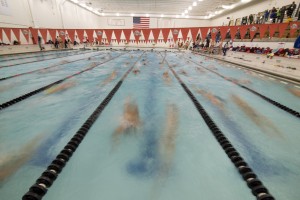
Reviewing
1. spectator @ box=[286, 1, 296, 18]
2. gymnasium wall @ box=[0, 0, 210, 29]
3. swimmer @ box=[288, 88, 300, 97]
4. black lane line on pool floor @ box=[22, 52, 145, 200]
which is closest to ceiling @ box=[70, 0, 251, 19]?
gymnasium wall @ box=[0, 0, 210, 29]

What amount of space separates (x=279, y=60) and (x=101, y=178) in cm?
1174

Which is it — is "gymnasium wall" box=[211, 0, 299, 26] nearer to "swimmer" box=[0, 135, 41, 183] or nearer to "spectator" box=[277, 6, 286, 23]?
"spectator" box=[277, 6, 286, 23]

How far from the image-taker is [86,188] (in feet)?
5.22

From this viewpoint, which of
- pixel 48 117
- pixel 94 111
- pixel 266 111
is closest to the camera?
pixel 48 117

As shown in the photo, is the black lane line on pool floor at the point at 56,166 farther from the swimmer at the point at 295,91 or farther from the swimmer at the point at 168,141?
the swimmer at the point at 295,91

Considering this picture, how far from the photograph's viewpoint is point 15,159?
192 cm

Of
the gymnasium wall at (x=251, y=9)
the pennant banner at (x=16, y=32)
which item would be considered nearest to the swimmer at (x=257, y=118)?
the gymnasium wall at (x=251, y=9)

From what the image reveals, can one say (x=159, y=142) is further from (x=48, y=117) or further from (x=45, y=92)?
(x=45, y=92)

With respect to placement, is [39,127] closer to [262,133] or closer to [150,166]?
[150,166]

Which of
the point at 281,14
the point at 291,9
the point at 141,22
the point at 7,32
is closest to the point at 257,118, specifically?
the point at 291,9

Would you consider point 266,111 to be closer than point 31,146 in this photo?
No

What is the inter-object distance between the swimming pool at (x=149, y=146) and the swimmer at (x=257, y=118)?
17 mm

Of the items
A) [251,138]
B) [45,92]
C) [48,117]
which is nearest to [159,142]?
[251,138]

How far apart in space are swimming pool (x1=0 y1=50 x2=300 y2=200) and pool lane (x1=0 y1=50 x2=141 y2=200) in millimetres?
11
